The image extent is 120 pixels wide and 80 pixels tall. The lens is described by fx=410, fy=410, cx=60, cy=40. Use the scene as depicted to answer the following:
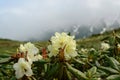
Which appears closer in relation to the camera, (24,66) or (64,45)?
(24,66)

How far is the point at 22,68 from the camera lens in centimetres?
296

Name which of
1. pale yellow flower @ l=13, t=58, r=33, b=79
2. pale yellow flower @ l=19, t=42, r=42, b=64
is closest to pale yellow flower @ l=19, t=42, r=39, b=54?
pale yellow flower @ l=19, t=42, r=42, b=64

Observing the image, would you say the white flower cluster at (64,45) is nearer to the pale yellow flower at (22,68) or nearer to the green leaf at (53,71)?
the green leaf at (53,71)

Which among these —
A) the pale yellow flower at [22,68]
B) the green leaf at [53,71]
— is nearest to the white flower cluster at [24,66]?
the pale yellow flower at [22,68]

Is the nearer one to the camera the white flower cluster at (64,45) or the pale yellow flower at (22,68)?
the pale yellow flower at (22,68)

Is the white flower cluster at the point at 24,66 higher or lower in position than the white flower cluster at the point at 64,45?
lower

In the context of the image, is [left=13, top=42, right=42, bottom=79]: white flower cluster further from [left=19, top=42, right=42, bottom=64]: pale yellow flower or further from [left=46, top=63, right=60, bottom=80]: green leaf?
[left=46, top=63, right=60, bottom=80]: green leaf

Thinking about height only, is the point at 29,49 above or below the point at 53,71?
above

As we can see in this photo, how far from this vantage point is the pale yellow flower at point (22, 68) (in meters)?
2.93

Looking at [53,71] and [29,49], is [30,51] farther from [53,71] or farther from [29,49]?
[53,71]

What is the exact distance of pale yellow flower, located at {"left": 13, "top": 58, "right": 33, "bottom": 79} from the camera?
9.60ft

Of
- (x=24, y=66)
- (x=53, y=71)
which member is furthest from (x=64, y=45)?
(x=24, y=66)

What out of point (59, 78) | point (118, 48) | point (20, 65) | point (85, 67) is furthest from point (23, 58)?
point (118, 48)

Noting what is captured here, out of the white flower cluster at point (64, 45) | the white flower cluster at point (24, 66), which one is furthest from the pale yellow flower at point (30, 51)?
the white flower cluster at point (64, 45)
